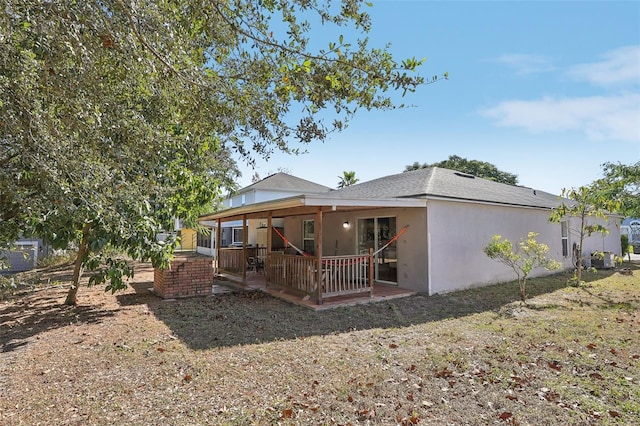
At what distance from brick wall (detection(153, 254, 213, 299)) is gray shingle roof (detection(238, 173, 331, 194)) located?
52.8 ft

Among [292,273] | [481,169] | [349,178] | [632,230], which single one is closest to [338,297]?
[292,273]

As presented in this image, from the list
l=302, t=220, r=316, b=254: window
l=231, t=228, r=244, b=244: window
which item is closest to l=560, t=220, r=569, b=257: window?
l=302, t=220, r=316, b=254: window

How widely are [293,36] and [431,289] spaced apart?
283 inches

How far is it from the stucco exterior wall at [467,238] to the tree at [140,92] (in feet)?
19.1

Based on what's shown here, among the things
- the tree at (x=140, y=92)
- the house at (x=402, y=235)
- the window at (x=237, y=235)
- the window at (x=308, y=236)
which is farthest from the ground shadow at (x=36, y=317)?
the window at (x=237, y=235)

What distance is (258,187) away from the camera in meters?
24.9

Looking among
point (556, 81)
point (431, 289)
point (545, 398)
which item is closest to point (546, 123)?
point (556, 81)

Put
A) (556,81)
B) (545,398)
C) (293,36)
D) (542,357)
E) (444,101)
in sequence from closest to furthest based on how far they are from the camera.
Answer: (545,398), (293,36), (542,357), (556,81), (444,101)

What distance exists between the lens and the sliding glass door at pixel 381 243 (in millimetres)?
9977

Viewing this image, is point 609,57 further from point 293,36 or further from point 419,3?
point 293,36

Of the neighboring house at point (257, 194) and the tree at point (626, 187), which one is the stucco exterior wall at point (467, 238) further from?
the neighboring house at point (257, 194)

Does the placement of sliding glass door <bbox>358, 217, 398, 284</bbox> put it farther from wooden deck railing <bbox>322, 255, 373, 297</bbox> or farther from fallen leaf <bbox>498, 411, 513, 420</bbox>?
fallen leaf <bbox>498, 411, 513, 420</bbox>

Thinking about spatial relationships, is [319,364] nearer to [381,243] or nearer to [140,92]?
[140,92]

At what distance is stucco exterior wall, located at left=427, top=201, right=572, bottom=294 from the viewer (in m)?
9.09
